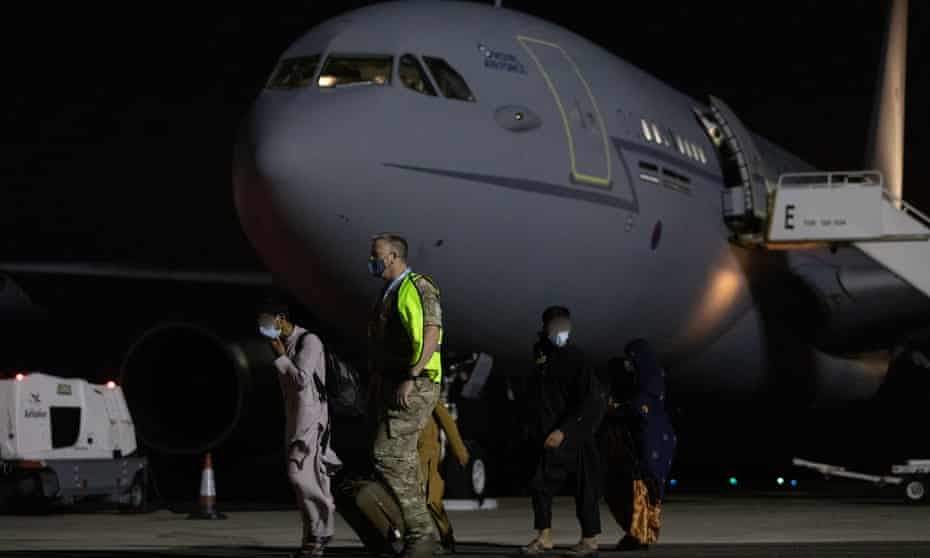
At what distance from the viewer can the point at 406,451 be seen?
8.00 metres

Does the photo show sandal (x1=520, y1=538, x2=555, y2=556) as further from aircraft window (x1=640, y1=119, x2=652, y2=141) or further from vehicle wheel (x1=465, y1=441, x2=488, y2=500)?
aircraft window (x1=640, y1=119, x2=652, y2=141)

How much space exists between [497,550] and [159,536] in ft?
8.03

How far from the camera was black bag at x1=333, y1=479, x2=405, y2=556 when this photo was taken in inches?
318

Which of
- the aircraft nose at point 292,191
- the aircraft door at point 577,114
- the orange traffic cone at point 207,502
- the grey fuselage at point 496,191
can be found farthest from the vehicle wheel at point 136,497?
the aircraft door at point 577,114

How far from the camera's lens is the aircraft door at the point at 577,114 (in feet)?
47.8

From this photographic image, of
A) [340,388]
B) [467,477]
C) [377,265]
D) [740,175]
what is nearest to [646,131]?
[740,175]

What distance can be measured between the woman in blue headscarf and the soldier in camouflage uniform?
238cm

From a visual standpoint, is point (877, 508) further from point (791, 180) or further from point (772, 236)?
point (791, 180)

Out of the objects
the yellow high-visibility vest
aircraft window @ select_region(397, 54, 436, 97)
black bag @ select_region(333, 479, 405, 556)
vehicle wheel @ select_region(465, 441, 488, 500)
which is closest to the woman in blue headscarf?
black bag @ select_region(333, 479, 405, 556)

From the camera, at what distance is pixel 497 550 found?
10.0m

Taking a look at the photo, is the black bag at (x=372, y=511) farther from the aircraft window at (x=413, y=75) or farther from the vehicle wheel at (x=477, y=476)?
the vehicle wheel at (x=477, y=476)

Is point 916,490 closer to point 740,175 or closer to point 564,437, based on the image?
point 740,175

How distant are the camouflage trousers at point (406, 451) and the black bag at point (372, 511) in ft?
0.24

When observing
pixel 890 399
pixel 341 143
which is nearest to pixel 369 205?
pixel 341 143
